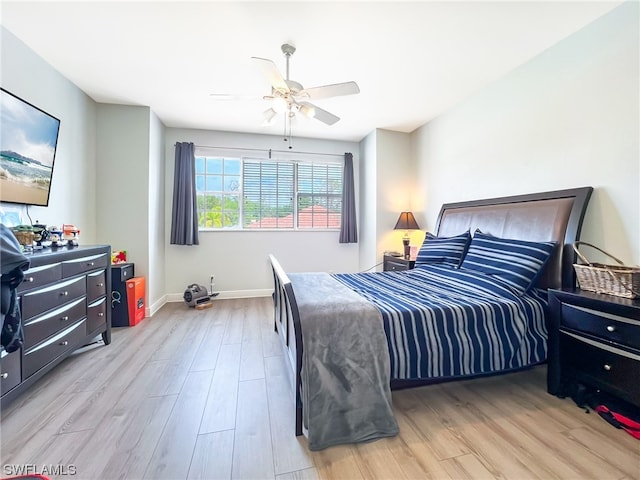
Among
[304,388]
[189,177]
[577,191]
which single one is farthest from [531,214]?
[189,177]

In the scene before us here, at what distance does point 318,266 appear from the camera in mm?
4836

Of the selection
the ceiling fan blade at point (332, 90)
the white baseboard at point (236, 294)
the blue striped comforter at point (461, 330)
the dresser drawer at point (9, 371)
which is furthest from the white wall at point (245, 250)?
the blue striped comforter at point (461, 330)

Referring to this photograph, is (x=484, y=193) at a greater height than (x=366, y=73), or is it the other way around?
(x=366, y=73)

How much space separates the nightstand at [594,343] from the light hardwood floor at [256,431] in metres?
0.20

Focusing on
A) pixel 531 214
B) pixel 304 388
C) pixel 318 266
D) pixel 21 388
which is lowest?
pixel 21 388

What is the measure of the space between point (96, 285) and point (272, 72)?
95.7 inches

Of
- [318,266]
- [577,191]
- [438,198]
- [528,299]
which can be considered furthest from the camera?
[318,266]

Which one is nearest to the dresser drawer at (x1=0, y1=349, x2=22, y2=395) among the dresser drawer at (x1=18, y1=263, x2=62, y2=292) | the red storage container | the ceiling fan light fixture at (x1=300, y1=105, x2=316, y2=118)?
the dresser drawer at (x1=18, y1=263, x2=62, y2=292)

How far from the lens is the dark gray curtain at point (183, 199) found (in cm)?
410

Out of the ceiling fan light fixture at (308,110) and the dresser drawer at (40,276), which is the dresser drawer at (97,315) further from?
the ceiling fan light fixture at (308,110)

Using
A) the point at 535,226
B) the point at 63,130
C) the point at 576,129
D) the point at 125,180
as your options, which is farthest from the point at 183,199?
the point at 576,129

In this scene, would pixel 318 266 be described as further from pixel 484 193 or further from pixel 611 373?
pixel 611 373

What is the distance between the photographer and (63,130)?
109 inches

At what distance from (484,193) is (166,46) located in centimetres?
340
